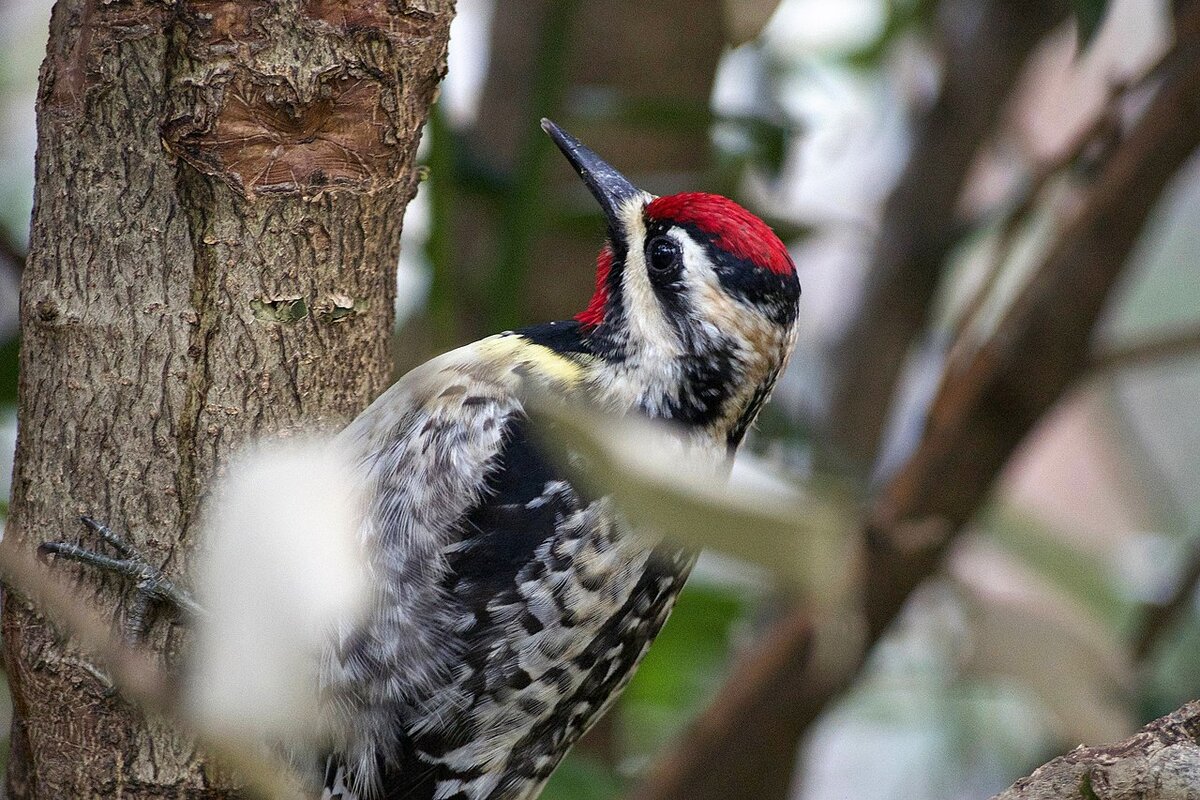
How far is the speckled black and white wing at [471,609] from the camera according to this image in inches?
56.6

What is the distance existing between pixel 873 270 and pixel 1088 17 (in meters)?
1.04

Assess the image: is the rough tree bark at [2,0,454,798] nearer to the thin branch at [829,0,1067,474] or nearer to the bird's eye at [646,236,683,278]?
the bird's eye at [646,236,683,278]

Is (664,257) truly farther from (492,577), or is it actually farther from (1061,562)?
(1061,562)

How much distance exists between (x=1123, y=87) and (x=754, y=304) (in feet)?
2.72

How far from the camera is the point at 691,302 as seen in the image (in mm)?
1572

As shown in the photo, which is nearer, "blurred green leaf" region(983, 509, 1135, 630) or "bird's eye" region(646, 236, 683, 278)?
"bird's eye" region(646, 236, 683, 278)

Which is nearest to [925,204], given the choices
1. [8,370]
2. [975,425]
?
[975,425]

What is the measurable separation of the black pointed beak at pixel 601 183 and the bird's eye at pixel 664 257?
0.21 feet

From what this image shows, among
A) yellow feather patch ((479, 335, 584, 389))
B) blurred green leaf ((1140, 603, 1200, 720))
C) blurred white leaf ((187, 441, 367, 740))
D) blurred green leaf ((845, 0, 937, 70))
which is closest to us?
blurred white leaf ((187, 441, 367, 740))

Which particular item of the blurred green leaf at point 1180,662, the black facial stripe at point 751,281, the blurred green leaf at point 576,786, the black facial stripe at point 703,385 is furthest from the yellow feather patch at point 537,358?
the blurred green leaf at point 1180,662

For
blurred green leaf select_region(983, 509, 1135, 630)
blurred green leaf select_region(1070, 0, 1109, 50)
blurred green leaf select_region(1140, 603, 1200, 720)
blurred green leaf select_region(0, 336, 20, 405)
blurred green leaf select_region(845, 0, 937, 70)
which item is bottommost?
blurred green leaf select_region(1140, 603, 1200, 720)

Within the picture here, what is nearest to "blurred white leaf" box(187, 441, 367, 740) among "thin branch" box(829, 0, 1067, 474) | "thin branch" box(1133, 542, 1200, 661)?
"thin branch" box(829, 0, 1067, 474)

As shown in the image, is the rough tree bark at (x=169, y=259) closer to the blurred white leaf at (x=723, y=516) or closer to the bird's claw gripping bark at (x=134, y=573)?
the bird's claw gripping bark at (x=134, y=573)

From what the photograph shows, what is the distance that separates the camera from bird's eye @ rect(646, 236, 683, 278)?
1.57m
